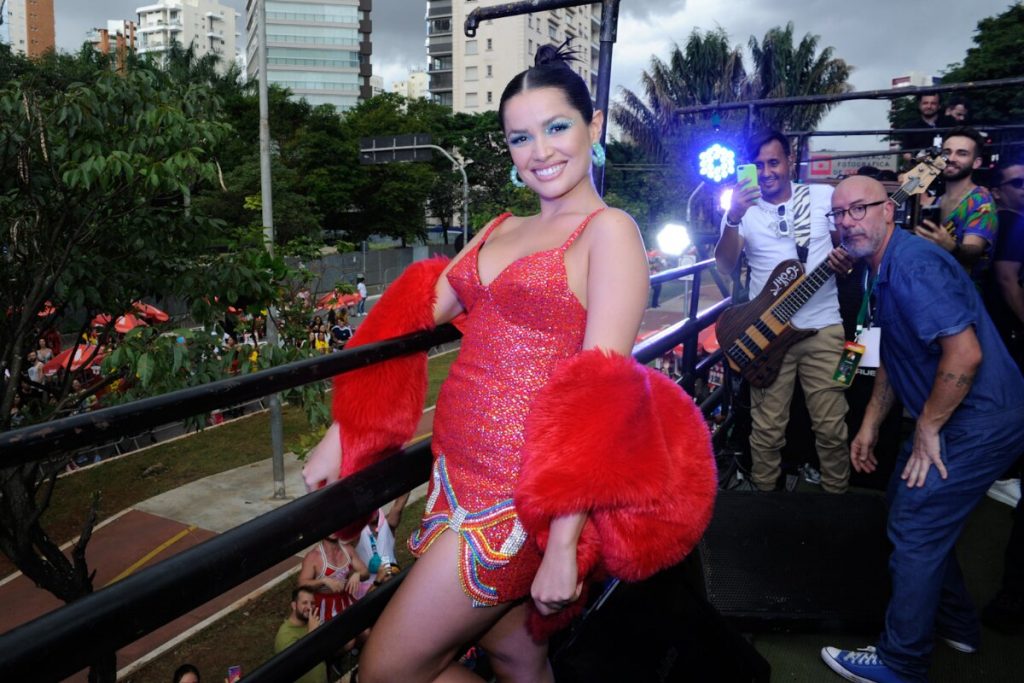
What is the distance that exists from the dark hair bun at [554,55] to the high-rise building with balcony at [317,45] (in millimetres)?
84287

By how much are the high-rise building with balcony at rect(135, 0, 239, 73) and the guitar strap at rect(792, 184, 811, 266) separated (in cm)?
14295

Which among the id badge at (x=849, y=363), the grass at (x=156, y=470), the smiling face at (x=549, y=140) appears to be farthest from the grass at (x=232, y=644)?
the smiling face at (x=549, y=140)

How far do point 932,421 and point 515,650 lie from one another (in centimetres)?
154

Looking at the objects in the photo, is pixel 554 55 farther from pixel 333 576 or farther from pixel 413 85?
pixel 413 85

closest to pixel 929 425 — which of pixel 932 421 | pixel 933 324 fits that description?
pixel 932 421

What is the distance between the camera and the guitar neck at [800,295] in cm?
378

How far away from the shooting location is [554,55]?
1.77 meters

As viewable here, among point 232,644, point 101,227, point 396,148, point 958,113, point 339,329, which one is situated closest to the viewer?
point 101,227

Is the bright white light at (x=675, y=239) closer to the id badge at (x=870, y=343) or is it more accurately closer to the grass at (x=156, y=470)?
the grass at (x=156, y=470)

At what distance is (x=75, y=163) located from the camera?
3.96 m

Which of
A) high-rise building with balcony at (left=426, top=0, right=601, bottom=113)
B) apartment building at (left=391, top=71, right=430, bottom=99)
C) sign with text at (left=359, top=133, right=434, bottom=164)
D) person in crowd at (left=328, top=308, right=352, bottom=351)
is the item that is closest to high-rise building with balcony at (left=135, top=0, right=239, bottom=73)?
apartment building at (left=391, top=71, right=430, bottom=99)

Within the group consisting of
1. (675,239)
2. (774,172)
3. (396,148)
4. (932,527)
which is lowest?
(932,527)

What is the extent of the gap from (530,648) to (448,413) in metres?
0.54

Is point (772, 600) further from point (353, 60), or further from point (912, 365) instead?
point (353, 60)
